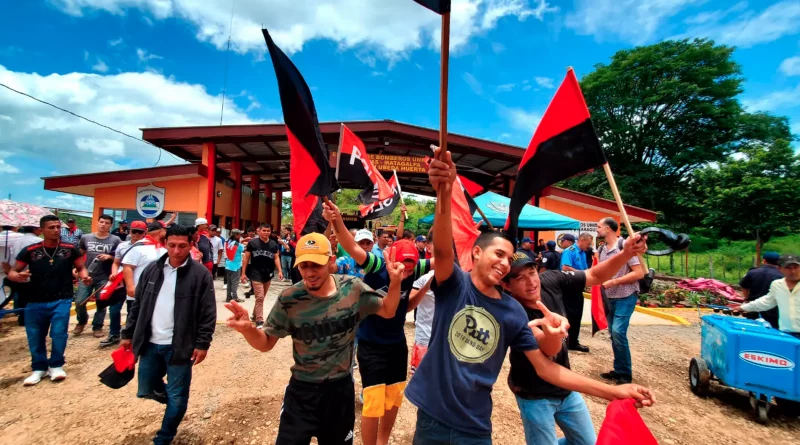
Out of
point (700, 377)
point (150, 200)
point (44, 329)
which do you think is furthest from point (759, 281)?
point (150, 200)

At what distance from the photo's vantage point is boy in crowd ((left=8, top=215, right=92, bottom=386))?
4.14m

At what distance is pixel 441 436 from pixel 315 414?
0.81 metres

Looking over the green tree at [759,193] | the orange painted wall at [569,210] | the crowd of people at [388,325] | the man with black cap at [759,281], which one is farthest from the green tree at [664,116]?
A: the crowd of people at [388,325]

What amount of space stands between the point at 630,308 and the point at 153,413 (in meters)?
5.59

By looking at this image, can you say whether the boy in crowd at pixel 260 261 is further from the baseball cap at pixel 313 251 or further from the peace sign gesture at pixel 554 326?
the peace sign gesture at pixel 554 326

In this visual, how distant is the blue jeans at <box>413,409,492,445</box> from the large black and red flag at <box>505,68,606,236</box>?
1.52 meters

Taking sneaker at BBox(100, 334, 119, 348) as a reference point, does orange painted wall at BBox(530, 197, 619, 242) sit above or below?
above

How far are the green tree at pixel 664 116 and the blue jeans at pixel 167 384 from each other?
2708 centimetres

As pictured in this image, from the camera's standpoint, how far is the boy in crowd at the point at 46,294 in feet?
13.6

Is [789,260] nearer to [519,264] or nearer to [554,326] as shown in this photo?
[519,264]

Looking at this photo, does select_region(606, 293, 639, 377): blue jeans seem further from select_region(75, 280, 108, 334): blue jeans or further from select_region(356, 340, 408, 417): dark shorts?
select_region(75, 280, 108, 334): blue jeans

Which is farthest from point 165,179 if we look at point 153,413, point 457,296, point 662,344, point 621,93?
point 621,93

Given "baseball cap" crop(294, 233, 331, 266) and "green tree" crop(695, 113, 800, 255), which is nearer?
"baseball cap" crop(294, 233, 331, 266)

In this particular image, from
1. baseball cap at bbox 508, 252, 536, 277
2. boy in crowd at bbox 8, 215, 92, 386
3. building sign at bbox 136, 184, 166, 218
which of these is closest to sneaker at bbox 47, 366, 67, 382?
boy in crowd at bbox 8, 215, 92, 386
